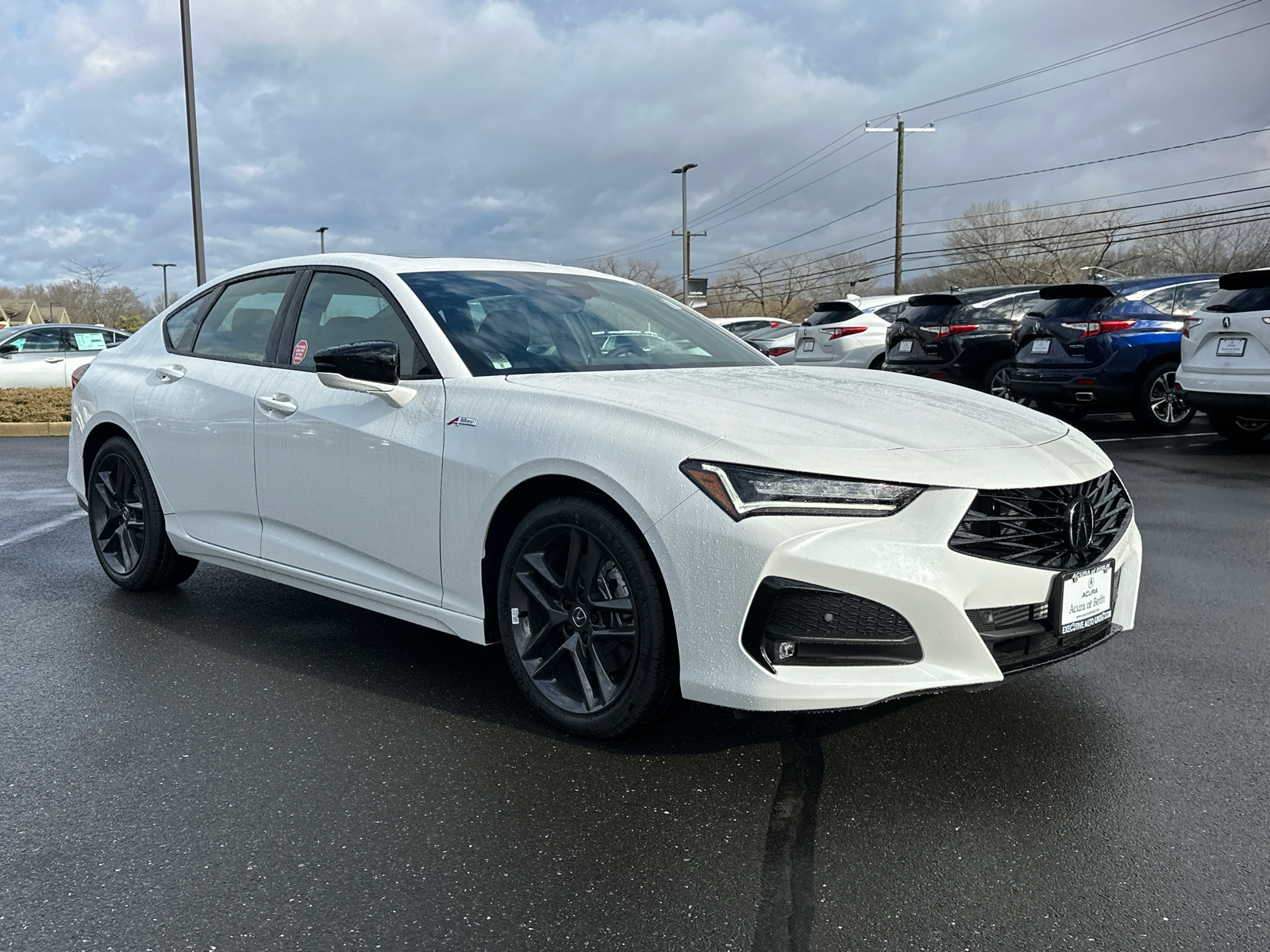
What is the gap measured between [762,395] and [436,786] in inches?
61.4

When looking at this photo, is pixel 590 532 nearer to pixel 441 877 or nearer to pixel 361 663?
pixel 441 877

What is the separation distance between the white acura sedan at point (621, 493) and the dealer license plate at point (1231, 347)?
6.59 m

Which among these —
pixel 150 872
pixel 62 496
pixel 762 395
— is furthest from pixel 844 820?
pixel 62 496

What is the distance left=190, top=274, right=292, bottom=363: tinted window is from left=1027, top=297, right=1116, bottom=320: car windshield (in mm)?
9312

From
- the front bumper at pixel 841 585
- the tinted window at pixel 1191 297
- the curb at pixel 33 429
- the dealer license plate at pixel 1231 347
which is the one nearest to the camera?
the front bumper at pixel 841 585

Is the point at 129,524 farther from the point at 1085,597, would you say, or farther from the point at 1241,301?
the point at 1241,301

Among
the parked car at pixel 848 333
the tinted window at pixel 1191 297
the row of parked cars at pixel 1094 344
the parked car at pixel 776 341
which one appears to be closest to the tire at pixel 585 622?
the row of parked cars at pixel 1094 344

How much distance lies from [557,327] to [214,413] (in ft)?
5.28

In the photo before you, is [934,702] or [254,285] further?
[254,285]

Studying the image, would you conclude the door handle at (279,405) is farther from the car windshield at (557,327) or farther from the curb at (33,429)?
the curb at (33,429)

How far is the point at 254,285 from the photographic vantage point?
16.3 feet

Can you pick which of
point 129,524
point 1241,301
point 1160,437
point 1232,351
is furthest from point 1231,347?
point 129,524

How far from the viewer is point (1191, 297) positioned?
11891mm

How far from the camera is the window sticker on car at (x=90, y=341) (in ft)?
64.8
